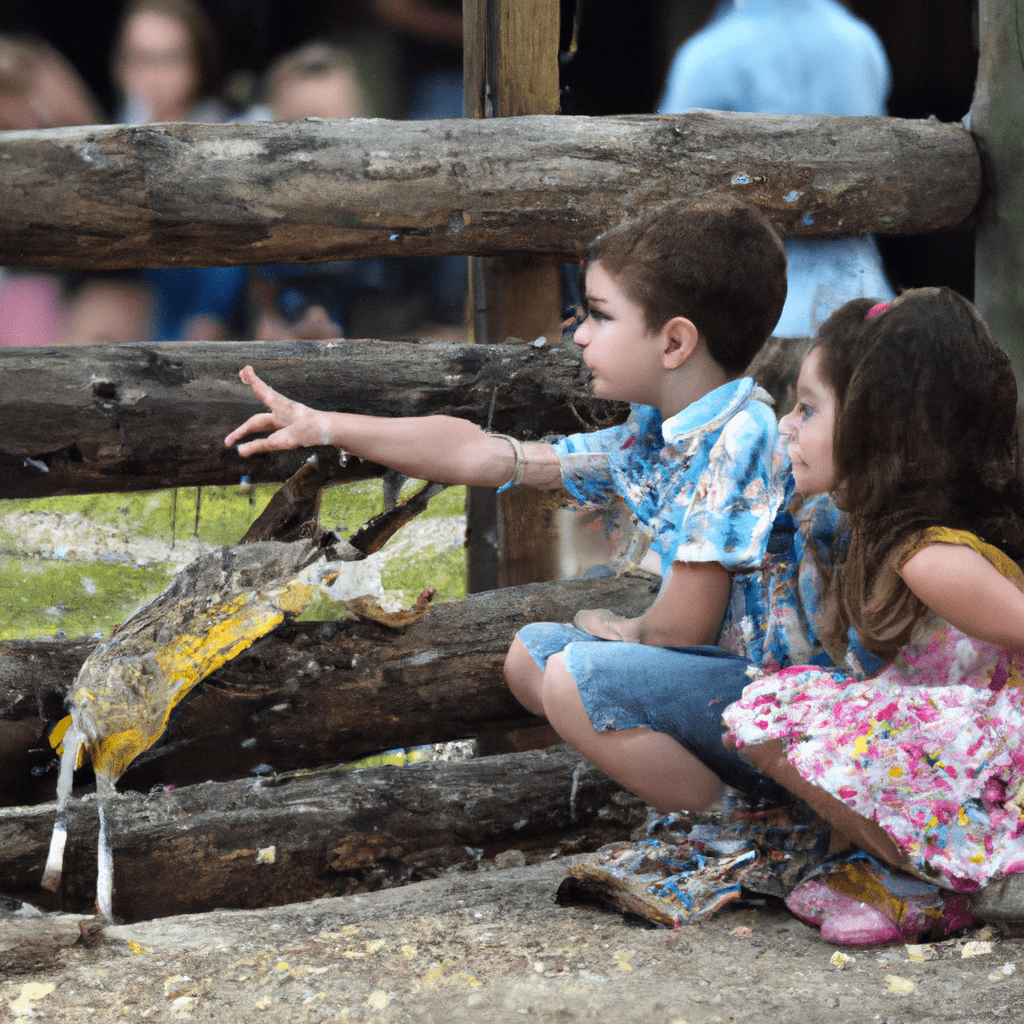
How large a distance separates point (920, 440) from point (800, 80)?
1747 mm

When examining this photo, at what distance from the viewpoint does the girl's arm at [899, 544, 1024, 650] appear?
60.9 inches

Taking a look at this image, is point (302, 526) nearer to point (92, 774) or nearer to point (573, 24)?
point (92, 774)

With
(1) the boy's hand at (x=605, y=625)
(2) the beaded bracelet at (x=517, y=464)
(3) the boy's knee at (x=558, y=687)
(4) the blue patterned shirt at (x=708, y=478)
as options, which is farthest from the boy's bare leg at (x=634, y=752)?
(2) the beaded bracelet at (x=517, y=464)

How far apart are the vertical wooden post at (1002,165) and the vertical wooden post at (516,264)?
3.63 feet

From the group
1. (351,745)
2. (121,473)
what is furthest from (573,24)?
(351,745)

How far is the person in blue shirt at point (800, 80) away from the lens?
297 centimetres

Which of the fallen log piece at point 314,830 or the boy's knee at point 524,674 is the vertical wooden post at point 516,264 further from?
the boy's knee at point 524,674

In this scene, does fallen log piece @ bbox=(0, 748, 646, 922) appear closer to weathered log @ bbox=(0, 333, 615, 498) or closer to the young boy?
the young boy

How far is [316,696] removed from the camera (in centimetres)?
238

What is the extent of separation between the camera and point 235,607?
2203mm

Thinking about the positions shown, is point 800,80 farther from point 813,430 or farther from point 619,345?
point 813,430

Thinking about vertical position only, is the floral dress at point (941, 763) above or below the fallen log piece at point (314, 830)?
above

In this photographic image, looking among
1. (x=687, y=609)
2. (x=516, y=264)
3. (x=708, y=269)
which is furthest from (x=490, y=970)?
(x=516, y=264)

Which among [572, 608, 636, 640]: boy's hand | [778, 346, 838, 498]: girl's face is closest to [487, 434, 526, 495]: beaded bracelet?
[572, 608, 636, 640]: boy's hand
